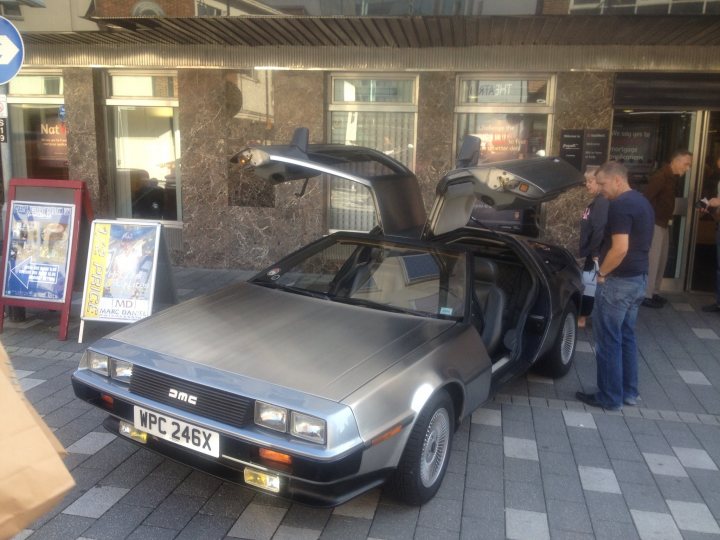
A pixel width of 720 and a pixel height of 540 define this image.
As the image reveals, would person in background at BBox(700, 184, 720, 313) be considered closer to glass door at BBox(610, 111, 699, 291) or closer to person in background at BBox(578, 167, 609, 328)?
glass door at BBox(610, 111, 699, 291)

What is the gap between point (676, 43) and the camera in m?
7.48

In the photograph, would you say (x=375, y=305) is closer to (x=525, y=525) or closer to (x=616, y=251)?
(x=525, y=525)

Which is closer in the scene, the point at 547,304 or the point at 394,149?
the point at 547,304

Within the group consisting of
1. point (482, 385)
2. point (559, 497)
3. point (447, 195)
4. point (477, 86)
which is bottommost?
point (559, 497)

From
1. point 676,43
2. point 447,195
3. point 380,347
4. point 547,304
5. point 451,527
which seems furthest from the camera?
point 676,43

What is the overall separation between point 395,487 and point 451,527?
35cm

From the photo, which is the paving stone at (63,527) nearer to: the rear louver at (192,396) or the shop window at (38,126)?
the rear louver at (192,396)

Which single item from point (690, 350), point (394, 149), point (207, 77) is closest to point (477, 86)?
point (394, 149)

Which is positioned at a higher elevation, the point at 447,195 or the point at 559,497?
the point at 447,195

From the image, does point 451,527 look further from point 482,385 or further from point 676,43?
point 676,43

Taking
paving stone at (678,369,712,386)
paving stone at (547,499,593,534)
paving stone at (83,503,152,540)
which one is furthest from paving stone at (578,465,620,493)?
paving stone at (83,503,152,540)

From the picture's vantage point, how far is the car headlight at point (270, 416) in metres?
3.01

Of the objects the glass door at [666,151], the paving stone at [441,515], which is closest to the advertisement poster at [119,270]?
the paving stone at [441,515]

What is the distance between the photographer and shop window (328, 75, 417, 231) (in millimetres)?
8672
